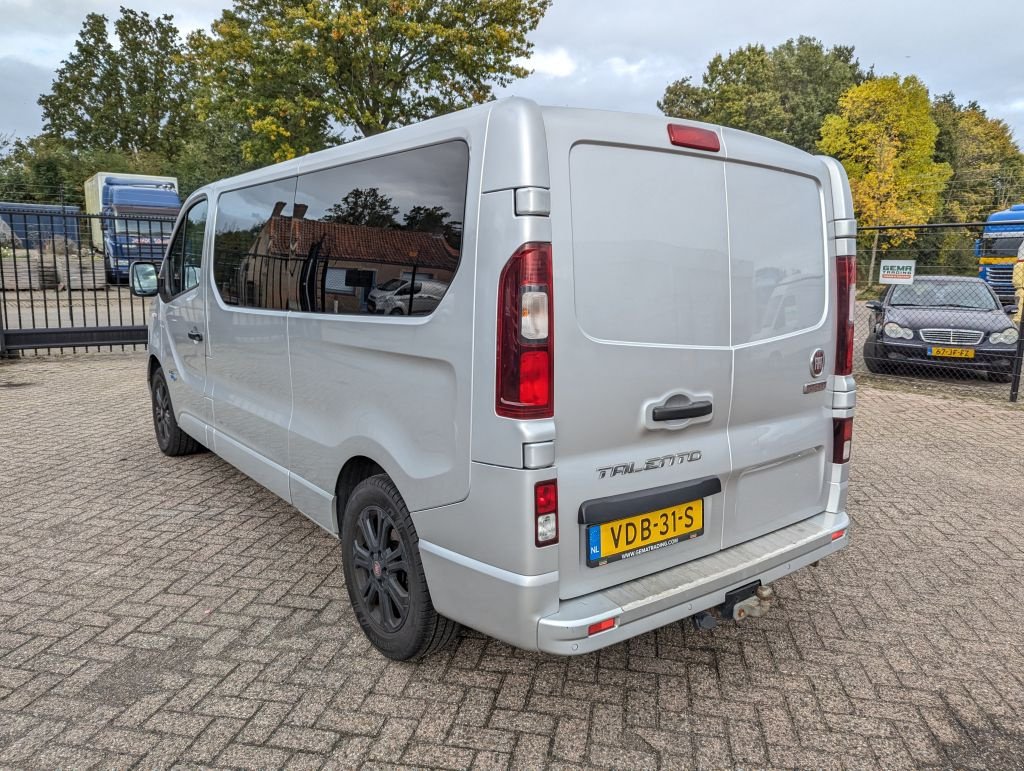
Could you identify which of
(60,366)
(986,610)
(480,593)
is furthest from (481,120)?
(60,366)

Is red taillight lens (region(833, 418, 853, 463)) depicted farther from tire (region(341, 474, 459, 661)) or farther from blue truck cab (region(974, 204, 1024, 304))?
blue truck cab (region(974, 204, 1024, 304))

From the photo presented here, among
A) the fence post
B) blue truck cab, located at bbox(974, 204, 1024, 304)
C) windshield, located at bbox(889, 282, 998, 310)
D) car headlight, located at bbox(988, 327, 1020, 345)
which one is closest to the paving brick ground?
the fence post

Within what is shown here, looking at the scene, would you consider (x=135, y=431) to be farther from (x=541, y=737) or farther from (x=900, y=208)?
(x=900, y=208)

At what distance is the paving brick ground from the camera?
242cm

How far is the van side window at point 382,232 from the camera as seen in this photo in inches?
96.3

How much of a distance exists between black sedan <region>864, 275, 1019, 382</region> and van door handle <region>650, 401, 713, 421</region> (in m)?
8.59

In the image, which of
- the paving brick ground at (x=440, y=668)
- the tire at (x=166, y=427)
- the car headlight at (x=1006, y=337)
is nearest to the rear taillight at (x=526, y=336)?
the paving brick ground at (x=440, y=668)

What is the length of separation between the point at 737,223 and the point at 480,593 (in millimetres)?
1608

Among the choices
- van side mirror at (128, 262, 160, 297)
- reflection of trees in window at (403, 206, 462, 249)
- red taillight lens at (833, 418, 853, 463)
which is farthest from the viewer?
van side mirror at (128, 262, 160, 297)

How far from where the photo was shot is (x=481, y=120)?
7.54ft

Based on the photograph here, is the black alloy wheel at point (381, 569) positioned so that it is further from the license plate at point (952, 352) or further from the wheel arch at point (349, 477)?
the license plate at point (952, 352)

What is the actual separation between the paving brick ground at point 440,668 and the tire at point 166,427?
100 cm

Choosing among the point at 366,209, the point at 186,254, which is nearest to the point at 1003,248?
the point at 186,254

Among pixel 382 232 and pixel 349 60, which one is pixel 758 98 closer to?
pixel 349 60
